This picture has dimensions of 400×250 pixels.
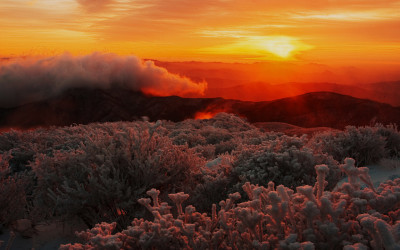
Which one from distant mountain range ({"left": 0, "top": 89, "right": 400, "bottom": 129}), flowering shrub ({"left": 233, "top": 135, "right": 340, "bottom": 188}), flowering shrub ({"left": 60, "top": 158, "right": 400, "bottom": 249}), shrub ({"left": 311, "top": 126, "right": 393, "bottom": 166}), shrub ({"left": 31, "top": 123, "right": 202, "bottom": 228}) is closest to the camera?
flowering shrub ({"left": 60, "top": 158, "right": 400, "bottom": 249})

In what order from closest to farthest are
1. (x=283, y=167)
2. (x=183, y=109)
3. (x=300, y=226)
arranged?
(x=300, y=226) → (x=283, y=167) → (x=183, y=109)

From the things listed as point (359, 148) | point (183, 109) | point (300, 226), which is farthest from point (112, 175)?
point (183, 109)

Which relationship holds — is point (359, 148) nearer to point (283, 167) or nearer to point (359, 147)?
point (359, 147)

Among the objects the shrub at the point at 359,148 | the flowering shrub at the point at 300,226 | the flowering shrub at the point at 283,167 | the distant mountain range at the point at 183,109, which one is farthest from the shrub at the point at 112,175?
the distant mountain range at the point at 183,109

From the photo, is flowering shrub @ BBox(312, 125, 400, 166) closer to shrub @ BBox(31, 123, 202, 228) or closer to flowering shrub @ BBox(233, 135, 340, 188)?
flowering shrub @ BBox(233, 135, 340, 188)

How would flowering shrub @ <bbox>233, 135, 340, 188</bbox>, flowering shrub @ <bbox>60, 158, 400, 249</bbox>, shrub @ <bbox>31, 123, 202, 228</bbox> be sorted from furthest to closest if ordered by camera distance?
flowering shrub @ <bbox>233, 135, 340, 188</bbox>
shrub @ <bbox>31, 123, 202, 228</bbox>
flowering shrub @ <bbox>60, 158, 400, 249</bbox>

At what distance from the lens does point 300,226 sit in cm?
219

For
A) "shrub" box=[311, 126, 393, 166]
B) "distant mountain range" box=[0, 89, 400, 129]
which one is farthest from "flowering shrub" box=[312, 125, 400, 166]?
"distant mountain range" box=[0, 89, 400, 129]

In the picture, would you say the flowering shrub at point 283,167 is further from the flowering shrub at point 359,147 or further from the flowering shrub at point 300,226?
the flowering shrub at point 359,147

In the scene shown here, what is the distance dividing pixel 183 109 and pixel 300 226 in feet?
225

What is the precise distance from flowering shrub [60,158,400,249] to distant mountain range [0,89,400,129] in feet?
29.4

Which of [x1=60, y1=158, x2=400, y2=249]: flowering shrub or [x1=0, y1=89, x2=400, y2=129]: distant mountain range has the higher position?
[x1=60, y1=158, x2=400, y2=249]: flowering shrub

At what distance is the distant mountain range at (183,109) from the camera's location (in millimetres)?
36250

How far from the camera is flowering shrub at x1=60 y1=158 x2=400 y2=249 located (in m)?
1.99
